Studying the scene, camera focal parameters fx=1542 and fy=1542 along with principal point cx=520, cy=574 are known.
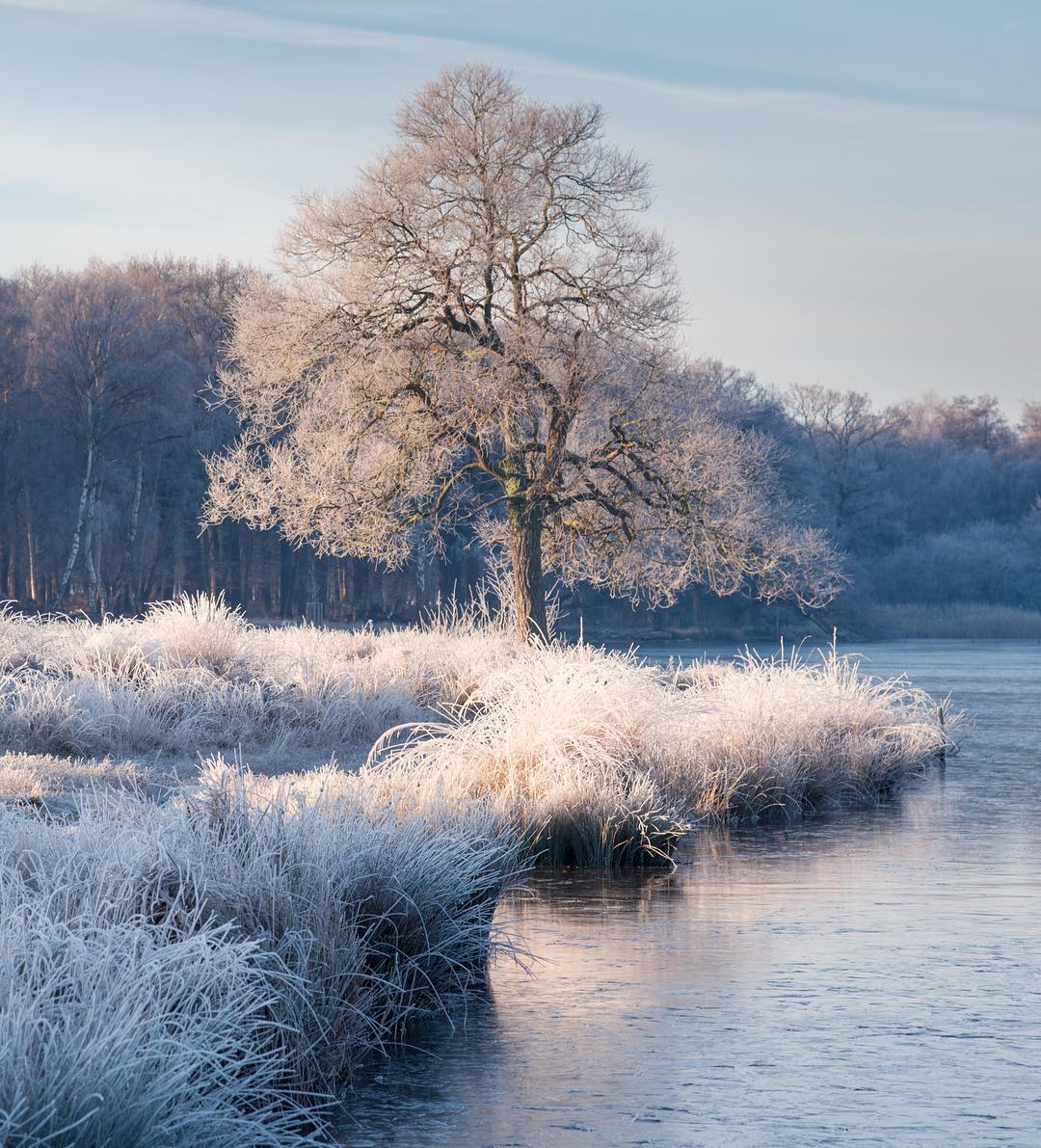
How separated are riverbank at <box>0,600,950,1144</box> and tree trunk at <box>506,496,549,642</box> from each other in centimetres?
368

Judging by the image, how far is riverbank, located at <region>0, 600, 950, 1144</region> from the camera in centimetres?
518

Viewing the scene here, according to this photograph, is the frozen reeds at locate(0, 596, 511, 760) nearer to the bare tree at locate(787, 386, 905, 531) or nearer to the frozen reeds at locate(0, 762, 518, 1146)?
the frozen reeds at locate(0, 762, 518, 1146)

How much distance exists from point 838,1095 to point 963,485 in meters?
81.4

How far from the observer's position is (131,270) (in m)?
53.5

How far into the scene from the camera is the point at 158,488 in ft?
167

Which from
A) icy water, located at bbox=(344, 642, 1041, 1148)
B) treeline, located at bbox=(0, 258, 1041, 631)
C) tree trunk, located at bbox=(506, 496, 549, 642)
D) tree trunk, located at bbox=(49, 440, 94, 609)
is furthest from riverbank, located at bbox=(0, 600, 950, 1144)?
tree trunk, located at bbox=(49, 440, 94, 609)

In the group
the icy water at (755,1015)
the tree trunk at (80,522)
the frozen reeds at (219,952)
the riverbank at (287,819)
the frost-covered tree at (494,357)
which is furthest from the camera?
the tree trunk at (80,522)

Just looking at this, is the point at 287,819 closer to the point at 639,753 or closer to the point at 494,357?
the point at 639,753

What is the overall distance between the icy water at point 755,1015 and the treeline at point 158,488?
24.0m

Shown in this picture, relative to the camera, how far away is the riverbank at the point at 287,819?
518cm

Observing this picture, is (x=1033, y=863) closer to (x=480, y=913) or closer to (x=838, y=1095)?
(x=480, y=913)

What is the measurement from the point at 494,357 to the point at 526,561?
11.0ft

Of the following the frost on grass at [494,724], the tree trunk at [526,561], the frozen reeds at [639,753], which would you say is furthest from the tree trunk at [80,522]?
the frozen reeds at [639,753]

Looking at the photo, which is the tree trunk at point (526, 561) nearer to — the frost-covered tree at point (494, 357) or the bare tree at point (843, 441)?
the frost-covered tree at point (494, 357)
